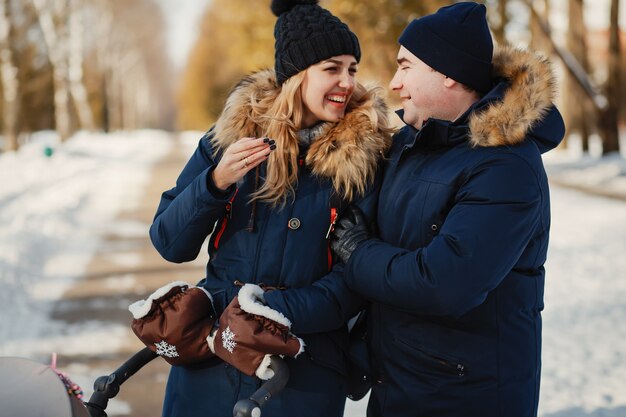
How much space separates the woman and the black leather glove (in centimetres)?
4

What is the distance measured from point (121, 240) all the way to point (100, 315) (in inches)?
Answer: 152

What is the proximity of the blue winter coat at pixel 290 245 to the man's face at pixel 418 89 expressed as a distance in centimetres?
15

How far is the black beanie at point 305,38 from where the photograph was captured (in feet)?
8.46

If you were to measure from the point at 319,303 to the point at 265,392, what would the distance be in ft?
1.22

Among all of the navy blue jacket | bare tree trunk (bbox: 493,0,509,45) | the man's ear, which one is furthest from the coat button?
bare tree trunk (bbox: 493,0,509,45)

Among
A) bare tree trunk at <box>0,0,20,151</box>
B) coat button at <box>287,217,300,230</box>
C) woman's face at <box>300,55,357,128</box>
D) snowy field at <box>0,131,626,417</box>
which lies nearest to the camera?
coat button at <box>287,217,300,230</box>

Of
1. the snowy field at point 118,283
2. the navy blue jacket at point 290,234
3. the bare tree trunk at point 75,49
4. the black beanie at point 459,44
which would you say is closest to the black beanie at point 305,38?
the navy blue jacket at point 290,234

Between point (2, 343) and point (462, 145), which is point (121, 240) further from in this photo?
point (462, 145)

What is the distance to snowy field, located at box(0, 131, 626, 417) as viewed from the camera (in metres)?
5.05

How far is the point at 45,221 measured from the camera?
10.9 m

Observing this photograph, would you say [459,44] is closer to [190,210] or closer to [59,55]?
[190,210]

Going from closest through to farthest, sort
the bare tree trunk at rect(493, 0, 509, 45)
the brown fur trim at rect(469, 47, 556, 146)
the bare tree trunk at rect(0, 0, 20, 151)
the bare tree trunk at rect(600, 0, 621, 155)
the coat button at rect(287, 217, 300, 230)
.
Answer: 1. the brown fur trim at rect(469, 47, 556, 146)
2. the coat button at rect(287, 217, 300, 230)
3. the bare tree trunk at rect(0, 0, 20, 151)
4. the bare tree trunk at rect(600, 0, 621, 155)
5. the bare tree trunk at rect(493, 0, 509, 45)

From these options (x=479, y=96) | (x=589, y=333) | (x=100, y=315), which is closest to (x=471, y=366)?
(x=479, y=96)

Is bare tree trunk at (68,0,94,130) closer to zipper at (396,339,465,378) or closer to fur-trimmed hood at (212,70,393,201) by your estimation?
fur-trimmed hood at (212,70,393,201)
